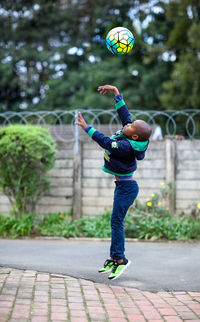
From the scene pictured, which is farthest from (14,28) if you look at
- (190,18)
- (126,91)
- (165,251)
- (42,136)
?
(165,251)

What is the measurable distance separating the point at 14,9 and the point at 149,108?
8.20 m

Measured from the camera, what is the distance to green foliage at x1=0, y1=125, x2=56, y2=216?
23.6 feet

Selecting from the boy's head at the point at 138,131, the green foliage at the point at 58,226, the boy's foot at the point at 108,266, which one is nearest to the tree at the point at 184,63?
the green foliage at the point at 58,226

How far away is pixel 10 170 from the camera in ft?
24.0

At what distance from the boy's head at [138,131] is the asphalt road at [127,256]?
1.50 metres

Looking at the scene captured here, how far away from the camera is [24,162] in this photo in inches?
287

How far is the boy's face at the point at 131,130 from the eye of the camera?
4215 millimetres

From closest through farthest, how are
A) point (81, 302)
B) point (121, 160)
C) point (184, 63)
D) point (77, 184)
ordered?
point (81, 302)
point (121, 160)
point (77, 184)
point (184, 63)

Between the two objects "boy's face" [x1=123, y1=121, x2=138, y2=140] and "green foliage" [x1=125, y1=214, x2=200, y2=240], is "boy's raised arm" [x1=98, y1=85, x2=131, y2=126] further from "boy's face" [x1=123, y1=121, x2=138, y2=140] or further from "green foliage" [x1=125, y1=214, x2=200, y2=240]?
"green foliage" [x1=125, y1=214, x2=200, y2=240]

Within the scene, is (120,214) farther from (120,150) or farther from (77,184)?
(77,184)

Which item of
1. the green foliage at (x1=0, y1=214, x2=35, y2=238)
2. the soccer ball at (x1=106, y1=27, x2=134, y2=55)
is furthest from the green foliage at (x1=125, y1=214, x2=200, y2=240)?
the soccer ball at (x1=106, y1=27, x2=134, y2=55)

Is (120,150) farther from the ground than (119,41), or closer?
closer

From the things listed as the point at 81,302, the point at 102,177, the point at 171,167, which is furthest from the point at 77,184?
the point at 81,302

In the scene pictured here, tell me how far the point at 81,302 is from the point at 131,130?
1730 millimetres
